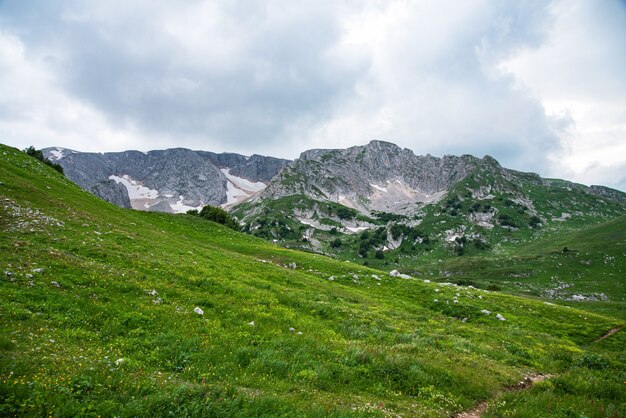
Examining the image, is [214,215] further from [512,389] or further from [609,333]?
[512,389]

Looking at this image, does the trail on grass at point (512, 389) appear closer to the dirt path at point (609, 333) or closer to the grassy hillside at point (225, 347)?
the grassy hillside at point (225, 347)

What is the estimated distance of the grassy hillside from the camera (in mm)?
8152

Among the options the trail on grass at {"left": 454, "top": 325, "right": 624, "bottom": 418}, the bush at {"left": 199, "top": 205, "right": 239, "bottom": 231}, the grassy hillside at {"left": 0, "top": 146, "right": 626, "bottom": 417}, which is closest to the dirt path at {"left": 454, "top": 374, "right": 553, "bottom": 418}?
the trail on grass at {"left": 454, "top": 325, "right": 624, "bottom": 418}

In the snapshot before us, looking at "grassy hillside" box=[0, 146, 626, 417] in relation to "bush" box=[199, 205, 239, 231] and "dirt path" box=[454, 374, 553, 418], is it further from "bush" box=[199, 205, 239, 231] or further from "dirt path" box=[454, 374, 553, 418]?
"bush" box=[199, 205, 239, 231]

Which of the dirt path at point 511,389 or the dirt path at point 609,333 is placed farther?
the dirt path at point 609,333

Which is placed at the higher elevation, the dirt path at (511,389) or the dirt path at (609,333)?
the dirt path at (609,333)

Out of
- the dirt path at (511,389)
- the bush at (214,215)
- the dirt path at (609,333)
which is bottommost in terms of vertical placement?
the dirt path at (511,389)

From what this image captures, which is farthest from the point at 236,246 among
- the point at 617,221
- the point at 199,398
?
the point at 617,221

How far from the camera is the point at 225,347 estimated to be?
12102 mm

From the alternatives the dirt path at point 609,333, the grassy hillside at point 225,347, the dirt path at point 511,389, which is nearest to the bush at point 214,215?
the grassy hillside at point 225,347

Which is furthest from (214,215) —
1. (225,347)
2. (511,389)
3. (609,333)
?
(511,389)

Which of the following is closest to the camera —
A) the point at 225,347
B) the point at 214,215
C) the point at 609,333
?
the point at 225,347

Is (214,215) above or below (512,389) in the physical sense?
above

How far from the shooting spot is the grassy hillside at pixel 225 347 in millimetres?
8152
